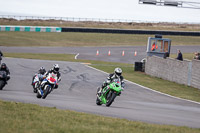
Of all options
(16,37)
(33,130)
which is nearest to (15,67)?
(33,130)

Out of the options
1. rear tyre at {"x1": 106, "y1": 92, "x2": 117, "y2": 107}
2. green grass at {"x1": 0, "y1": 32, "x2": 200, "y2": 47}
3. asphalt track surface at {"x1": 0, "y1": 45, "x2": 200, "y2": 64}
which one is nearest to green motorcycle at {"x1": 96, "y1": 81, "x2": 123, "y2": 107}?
rear tyre at {"x1": 106, "y1": 92, "x2": 117, "y2": 107}

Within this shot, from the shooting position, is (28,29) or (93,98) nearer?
(93,98)

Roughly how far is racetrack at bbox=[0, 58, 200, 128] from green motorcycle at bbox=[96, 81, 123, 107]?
299 mm

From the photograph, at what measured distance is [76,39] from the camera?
65438 mm

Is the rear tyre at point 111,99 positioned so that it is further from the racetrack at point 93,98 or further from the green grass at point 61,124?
the green grass at point 61,124

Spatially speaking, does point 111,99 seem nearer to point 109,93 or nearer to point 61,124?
point 109,93

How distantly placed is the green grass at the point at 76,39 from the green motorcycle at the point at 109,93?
41.9 metres

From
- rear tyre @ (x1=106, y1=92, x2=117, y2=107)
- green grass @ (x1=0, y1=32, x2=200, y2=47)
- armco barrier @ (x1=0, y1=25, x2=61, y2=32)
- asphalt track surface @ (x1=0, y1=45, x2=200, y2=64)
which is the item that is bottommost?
asphalt track surface @ (x1=0, y1=45, x2=200, y2=64)

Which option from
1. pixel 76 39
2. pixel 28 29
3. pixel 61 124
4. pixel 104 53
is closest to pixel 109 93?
pixel 61 124

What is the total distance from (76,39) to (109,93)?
51076mm

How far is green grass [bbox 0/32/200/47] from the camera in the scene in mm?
59350

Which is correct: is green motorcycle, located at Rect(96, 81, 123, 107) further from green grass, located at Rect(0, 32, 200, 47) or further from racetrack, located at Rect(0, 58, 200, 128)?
green grass, located at Rect(0, 32, 200, 47)

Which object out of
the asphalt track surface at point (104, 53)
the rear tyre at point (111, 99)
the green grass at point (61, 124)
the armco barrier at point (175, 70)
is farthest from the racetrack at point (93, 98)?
the asphalt track surface at point (104, 53)

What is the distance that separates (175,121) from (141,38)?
5801cm
